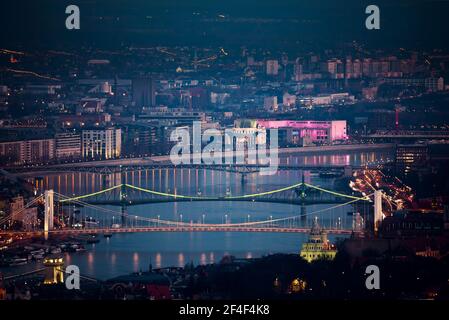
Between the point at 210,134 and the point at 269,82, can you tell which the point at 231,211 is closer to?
the point at 210,134

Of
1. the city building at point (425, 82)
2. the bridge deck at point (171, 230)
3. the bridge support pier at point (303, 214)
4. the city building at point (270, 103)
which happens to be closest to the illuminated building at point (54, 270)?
the bridge deck at point (171, 230)

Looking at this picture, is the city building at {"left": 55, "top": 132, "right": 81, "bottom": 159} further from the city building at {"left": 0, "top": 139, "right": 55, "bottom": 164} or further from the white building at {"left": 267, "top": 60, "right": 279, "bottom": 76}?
the white building at {"left": 267, "top": 60, "right": 279, "bottom": 76}

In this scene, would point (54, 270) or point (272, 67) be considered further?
point (272, 67)

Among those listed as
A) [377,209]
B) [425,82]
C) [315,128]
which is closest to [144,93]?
[315,128]

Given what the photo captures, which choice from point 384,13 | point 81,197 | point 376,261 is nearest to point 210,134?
point 384,13

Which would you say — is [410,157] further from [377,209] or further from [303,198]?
[377,209]

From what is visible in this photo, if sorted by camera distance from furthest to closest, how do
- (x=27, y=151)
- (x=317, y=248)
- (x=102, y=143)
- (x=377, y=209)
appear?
(x=102, y=143)
(x=27, y=151)
(x=377, y=209)
(x=317, y=248)

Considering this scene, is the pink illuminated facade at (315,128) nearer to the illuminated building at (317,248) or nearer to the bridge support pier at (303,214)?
the bridge support pier at (303,214)

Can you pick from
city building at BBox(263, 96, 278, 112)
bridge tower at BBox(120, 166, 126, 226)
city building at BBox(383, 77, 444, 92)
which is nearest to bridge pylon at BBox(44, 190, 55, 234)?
bridge tower at BBox(120, 166, 126, 226)
